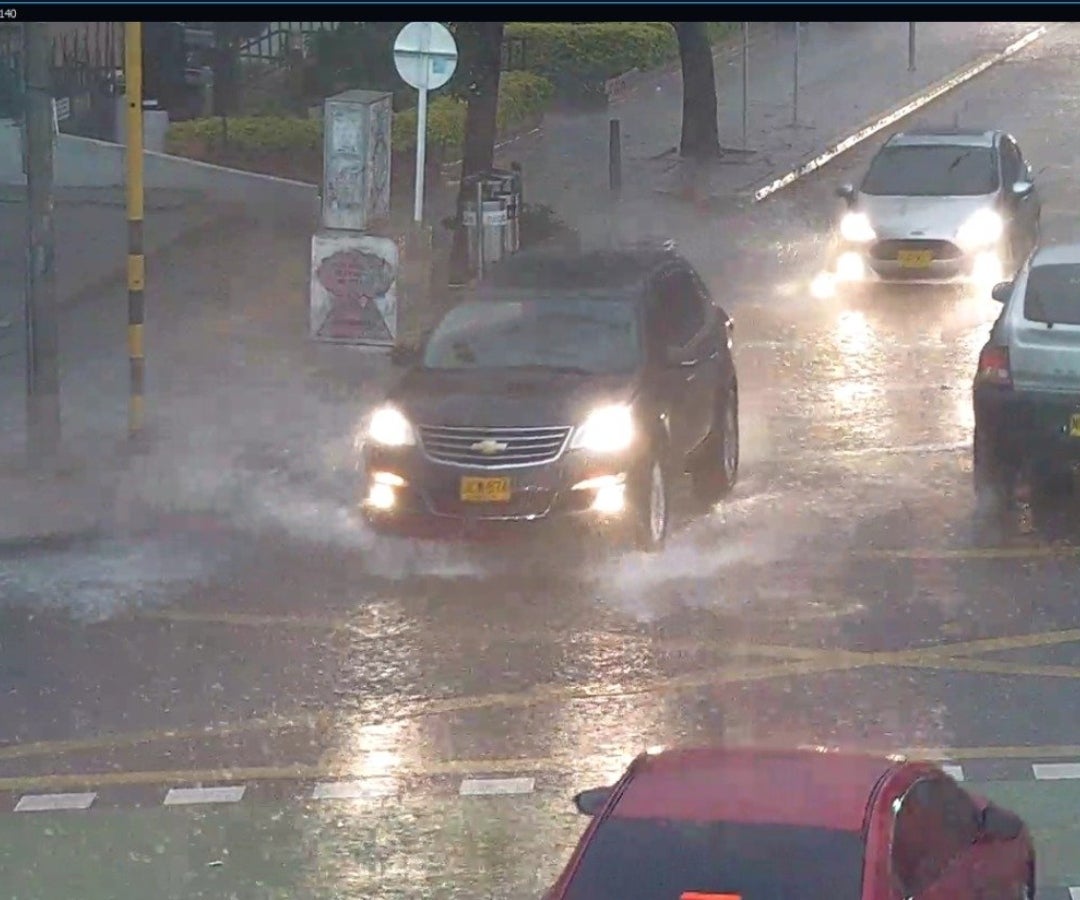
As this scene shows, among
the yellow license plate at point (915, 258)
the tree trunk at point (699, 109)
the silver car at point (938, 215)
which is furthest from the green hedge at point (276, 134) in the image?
the yellow license plate at point (915, 258)

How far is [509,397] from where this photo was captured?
12.0 meters

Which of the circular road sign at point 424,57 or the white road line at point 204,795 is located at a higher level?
the circular road sign at point 424,57

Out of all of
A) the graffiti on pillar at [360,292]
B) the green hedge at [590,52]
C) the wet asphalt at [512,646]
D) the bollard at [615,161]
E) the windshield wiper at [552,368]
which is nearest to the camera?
the wet asphalt at [512,646]

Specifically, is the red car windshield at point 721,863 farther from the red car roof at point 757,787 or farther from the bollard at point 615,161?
the bollard at point 615,161

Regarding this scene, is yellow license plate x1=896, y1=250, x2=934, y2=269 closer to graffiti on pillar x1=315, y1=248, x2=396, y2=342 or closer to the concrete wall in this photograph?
graffiti on pillar x1=315, y1=248, x2=396, y2=342

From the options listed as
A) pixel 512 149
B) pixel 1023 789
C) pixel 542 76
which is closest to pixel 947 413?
pixel 1023 789

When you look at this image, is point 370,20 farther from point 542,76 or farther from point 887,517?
point 542,76

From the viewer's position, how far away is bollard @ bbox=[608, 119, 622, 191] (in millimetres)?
27281

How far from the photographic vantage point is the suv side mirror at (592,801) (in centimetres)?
606

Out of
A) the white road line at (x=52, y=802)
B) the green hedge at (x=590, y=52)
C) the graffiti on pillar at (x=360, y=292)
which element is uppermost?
the green hedge at (x=590, y=52)

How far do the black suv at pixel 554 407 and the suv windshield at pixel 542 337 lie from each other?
10 mm

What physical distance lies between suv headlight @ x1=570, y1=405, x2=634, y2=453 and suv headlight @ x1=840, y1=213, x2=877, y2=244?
9.89 metres

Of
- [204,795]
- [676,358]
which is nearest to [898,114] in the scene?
[676,358]

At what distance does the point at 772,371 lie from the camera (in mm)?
17906
